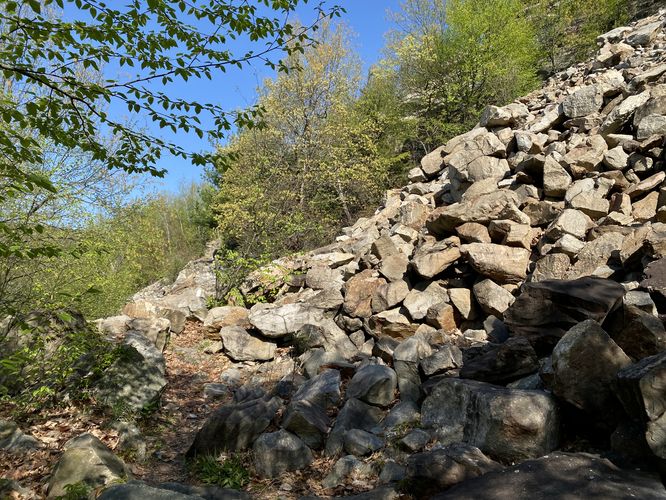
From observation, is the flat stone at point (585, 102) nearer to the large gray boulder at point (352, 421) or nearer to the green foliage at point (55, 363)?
the large gray boulder at point (352, 421)

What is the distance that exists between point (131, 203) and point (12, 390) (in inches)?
239

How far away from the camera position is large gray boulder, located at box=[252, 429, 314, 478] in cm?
566

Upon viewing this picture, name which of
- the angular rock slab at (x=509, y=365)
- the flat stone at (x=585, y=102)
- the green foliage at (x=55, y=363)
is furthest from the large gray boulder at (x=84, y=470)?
the flat stone at (x=585, y=102)

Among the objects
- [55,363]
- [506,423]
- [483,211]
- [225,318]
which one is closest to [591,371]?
[506,423]

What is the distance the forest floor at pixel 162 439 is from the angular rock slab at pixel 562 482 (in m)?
1.57

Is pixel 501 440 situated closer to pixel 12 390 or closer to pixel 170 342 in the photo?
pixel 12 390

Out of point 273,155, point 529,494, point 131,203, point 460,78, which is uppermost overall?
point 460,78

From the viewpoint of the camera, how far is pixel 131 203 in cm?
1203

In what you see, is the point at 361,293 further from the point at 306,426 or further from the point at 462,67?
the point at 462,67

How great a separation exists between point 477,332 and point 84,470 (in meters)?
5.96

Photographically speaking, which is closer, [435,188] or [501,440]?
[501,440]

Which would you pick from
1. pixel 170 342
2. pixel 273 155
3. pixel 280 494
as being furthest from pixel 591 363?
pixel 273 155

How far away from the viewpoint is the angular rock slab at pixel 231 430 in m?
6.17

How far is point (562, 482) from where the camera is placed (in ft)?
12.1
